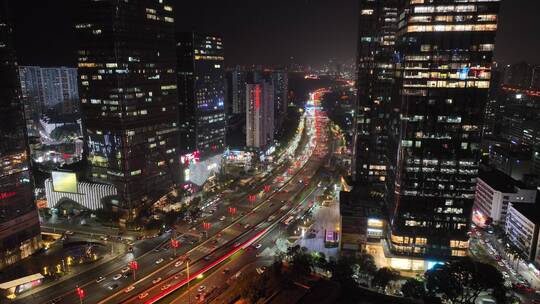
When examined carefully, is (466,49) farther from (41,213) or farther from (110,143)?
(41,213)

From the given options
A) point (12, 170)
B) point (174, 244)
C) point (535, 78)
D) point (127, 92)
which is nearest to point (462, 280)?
point (174, 244)

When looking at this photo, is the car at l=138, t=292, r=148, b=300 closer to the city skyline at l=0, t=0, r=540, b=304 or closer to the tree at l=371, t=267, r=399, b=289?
the city skyline at l=0, t=0, r=540, b=304

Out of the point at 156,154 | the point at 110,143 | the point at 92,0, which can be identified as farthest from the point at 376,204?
the point at 92,0

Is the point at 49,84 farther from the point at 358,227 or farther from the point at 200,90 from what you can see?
the point at 358,227

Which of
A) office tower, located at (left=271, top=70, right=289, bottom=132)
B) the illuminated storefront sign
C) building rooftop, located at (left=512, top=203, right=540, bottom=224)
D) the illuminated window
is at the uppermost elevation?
the illuminated window

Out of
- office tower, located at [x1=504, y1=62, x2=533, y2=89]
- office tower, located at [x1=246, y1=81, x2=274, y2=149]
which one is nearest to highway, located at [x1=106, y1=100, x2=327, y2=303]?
office tower, located at [x1=246, y1=81, x2=274, y2=149]

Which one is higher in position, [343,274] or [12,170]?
[12,170]

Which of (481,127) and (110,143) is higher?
(481,127)
